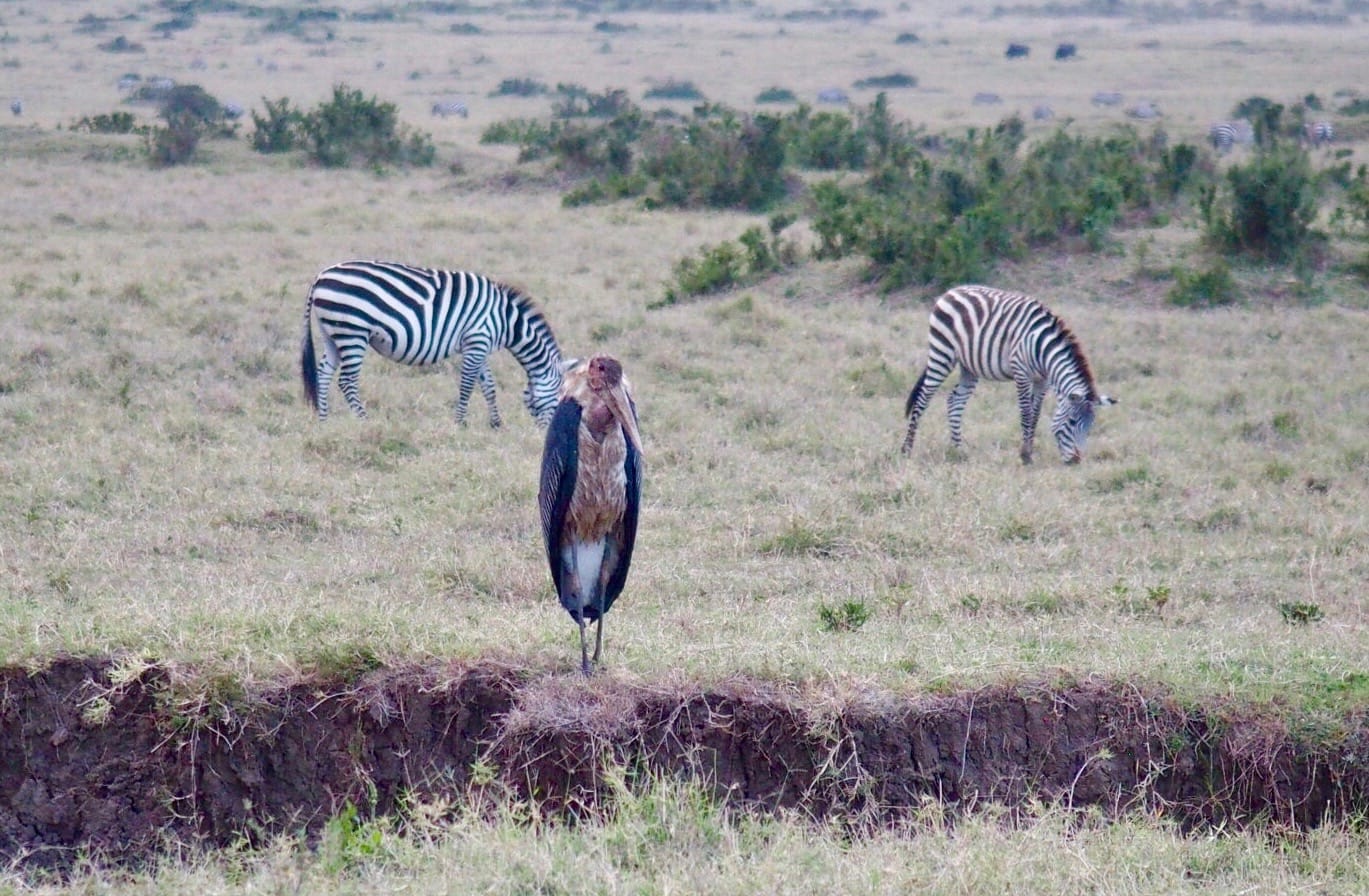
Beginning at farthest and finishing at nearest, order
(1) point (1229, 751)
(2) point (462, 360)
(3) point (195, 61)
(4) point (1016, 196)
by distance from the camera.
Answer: (3) point (195, 61)
(4) point (1016, 196)
(2) point (462, 360)
(1) point (1229, 751)

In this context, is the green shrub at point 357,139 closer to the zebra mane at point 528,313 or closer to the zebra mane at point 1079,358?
the zebra mane at point 528,313

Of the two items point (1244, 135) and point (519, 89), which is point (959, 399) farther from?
point (519, 89)

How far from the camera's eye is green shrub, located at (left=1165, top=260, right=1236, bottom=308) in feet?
46.9

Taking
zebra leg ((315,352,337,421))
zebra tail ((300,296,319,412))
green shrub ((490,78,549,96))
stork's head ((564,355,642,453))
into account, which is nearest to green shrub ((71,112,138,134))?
green shrub ((490,78,549,96))

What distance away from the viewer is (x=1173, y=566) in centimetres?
750

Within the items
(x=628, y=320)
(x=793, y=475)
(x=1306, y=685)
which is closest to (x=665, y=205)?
(x=628, y=320)

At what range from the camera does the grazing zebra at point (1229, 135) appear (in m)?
28.0

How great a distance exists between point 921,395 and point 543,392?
9.31 ft

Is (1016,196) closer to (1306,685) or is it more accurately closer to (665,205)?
(665,205)

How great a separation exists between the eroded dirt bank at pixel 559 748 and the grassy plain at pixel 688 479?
12cm

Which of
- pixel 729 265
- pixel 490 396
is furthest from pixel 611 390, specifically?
pixel 729 265

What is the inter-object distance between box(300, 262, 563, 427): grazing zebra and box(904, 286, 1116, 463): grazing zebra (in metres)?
2.75

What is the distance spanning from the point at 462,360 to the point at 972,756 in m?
6.72

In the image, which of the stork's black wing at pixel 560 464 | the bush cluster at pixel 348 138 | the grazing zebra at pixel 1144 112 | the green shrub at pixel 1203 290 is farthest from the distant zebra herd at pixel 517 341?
the grazing zebra at pixel 1144 112
